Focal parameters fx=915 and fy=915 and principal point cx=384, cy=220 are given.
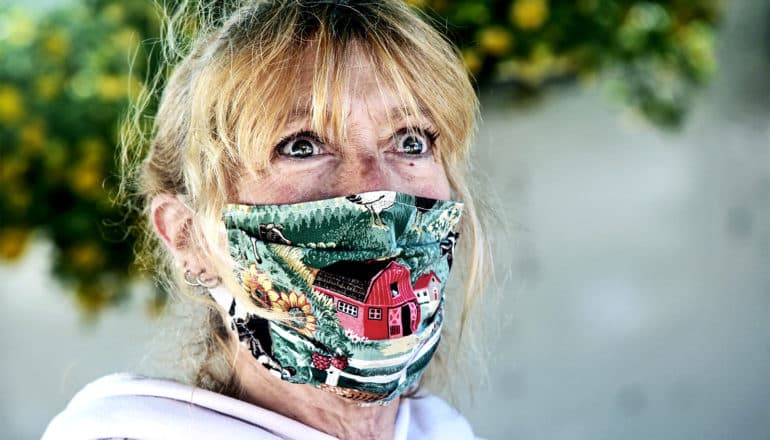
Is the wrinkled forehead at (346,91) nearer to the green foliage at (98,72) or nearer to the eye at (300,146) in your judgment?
the eye at (300,146)

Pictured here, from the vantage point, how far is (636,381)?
12.6 ft

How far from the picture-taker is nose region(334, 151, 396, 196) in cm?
159

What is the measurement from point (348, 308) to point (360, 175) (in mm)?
238

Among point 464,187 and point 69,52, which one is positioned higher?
point 464,187

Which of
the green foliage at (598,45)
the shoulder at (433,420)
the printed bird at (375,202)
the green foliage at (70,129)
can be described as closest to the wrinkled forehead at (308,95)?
the printed bird at (375,202)

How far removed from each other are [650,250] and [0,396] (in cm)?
275

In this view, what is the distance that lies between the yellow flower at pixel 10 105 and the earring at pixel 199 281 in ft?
5.06

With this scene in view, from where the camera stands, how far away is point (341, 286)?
5.06 feet

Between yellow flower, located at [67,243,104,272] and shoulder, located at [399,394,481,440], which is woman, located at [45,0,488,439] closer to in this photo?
shoulder, located at [399,394,481,440]

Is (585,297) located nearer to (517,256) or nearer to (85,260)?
(517,256)

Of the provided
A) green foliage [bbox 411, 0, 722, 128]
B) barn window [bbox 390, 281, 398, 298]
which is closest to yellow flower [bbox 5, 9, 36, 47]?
green foliage [bbox 411, 0, 722, 128]

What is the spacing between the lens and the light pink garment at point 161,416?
160cm

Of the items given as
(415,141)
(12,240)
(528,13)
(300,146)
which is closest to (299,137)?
(300,146)

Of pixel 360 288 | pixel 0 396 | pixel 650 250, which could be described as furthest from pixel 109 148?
pixel 650 250
